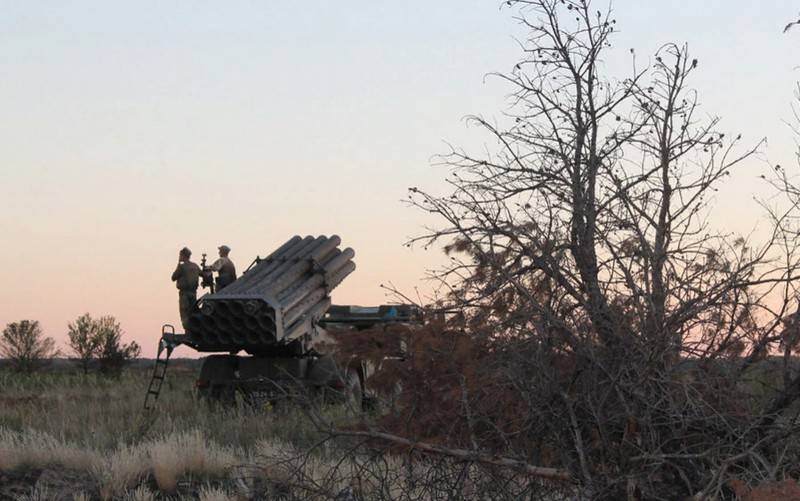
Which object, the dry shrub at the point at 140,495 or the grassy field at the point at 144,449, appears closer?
the dry shrub at the point at 140,495

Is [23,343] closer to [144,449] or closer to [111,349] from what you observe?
[111,349]

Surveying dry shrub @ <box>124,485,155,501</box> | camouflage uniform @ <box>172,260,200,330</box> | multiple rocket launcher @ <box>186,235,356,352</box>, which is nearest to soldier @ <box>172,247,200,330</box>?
camouflage uniform @ <box>172,260,200,330</box>

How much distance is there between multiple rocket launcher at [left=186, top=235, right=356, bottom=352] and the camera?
57.1 ft

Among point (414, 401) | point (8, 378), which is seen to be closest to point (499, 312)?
point (414, 401)

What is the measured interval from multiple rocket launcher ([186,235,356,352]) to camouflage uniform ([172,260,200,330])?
2.66ft

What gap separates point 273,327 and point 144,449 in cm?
498

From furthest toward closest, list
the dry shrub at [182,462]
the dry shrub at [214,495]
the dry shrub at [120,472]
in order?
1. the dry shrub at [182,462]
2. the dry shrub at [120,472]
3. the dry shrub at [214,495]

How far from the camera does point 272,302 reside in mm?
17328

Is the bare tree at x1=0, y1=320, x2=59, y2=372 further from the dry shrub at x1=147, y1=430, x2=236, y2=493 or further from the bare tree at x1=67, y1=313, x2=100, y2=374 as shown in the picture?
the dry shrub at x1=147, y1=430, x2=236, y2=493

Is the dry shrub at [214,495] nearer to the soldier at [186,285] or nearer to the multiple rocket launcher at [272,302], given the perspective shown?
the multiple rocket launcher at [272,302]

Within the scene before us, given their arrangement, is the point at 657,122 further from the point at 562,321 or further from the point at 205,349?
the point at 205,349

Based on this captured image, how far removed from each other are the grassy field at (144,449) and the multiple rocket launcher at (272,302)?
41.8 inches

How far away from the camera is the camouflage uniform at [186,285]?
1886cm

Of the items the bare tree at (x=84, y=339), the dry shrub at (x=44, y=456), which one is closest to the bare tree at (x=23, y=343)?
the bare tree at (x=84, y=339)
